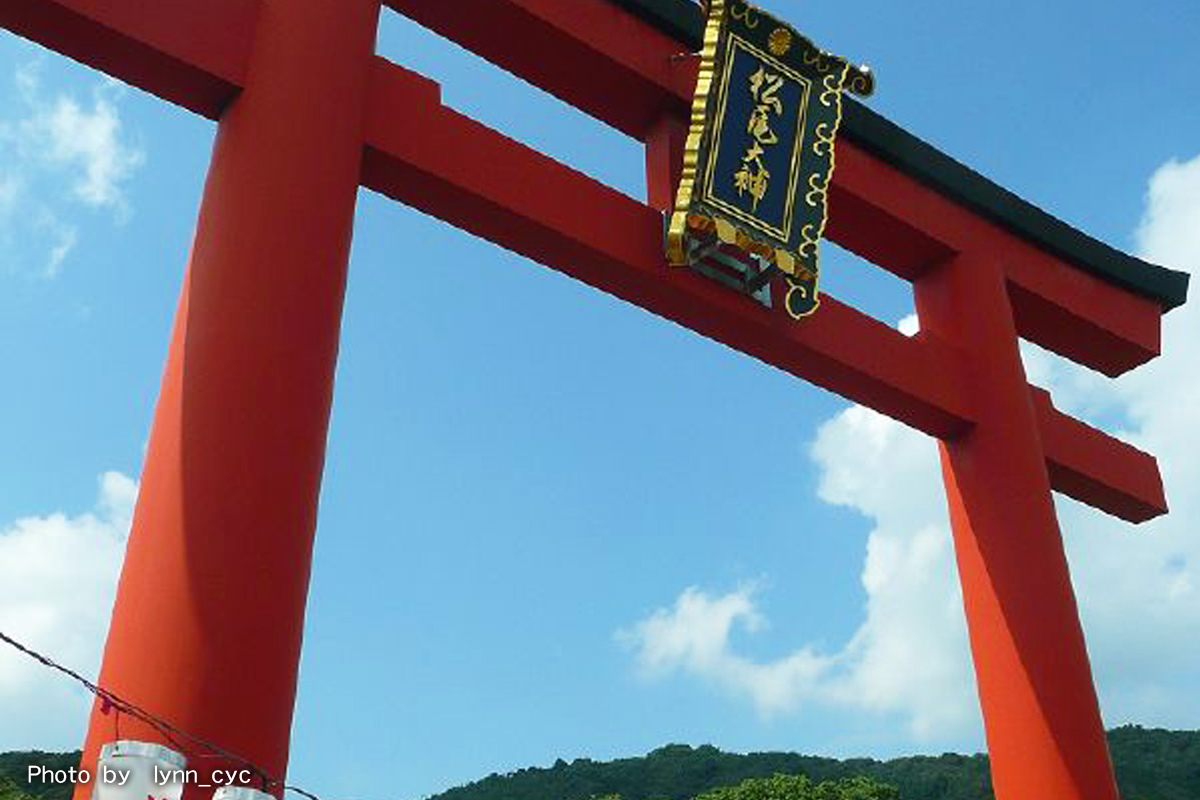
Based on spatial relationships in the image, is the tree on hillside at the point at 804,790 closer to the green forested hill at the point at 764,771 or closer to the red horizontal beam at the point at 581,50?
the green forested hill at the point at 764,771

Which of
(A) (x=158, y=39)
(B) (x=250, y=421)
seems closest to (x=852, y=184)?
(A) (x=158, y=39)

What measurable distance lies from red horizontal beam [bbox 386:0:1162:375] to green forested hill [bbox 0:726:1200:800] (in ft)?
78.7

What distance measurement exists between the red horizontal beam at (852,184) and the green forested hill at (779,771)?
23995 mm

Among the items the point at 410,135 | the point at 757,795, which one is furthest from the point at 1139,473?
the point at 757,795

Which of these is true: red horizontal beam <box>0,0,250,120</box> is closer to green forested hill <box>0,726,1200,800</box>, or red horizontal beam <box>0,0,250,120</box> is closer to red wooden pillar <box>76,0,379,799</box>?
red wooden pillar <box>76,0,379,799</box>

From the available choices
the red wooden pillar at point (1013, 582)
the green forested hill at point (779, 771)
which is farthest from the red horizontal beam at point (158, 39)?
the green forested hill at point (779, 771)

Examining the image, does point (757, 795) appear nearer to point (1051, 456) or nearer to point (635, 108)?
point (1051, 456)

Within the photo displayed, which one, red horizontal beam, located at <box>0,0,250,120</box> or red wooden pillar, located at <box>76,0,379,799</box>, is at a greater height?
red horizontal beam, located at <box>0,0,250,120</box>

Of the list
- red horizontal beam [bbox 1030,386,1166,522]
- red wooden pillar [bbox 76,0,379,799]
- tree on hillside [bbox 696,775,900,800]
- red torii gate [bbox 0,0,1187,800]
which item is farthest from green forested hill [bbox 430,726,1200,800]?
red wooden pillar [bbox 76,0,379,799]

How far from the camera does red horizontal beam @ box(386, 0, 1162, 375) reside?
6.68m

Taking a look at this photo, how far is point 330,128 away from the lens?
5125 mm

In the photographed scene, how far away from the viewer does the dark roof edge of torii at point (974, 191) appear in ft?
23.5

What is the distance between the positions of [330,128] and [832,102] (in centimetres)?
324

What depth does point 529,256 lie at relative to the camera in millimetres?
6215
